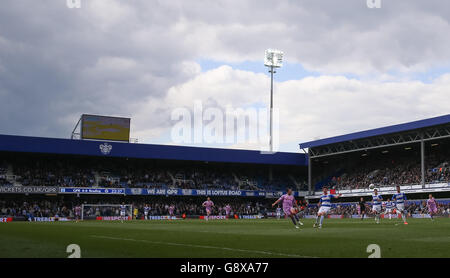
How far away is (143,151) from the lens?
6831cm

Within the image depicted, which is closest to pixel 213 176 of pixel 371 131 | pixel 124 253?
pixel 371 131

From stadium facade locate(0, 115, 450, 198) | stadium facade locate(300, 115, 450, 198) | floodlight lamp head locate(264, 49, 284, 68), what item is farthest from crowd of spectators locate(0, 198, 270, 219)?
floodlight lamp head locate(264, 49, 284, 68)

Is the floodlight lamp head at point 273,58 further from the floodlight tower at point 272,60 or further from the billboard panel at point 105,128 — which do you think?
the billboard panel at point 105,128

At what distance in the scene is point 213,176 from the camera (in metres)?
75.0

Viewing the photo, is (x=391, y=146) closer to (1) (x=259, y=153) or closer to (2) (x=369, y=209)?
(2) (x=369, y=209)

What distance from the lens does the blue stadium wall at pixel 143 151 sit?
61.0 metres

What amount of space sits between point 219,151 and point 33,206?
26.2m

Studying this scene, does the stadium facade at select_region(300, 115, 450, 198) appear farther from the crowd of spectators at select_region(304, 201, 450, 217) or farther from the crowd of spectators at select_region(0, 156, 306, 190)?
the crowd of spectators at select_region(0, 156, 306, 190)

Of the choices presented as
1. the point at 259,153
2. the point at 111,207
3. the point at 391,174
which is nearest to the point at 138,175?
the point at 111,207

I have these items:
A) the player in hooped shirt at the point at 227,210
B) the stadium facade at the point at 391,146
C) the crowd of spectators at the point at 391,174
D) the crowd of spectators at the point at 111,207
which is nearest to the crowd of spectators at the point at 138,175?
the crowd of spectators at the point at 111,207

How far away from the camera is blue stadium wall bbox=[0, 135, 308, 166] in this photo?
61031 mm

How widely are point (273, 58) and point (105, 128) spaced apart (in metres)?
26.2
